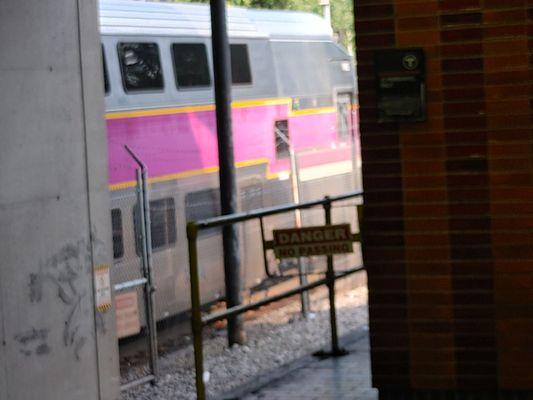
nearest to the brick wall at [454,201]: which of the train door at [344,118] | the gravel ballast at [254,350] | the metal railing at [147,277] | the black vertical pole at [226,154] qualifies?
the gravel ballast at [254,350]

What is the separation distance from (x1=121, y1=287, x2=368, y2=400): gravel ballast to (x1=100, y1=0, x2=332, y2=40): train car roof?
147 inches

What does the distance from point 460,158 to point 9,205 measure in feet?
9.84

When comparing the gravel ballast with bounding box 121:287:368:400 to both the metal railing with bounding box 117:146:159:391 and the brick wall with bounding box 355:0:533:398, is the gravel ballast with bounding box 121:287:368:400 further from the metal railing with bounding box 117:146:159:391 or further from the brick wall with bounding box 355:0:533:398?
the brick wall with bounding box 355:0:533:398

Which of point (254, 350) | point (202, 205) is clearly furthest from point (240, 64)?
point (254, 350)

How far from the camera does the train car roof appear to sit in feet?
43.5

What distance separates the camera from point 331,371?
7.30 m

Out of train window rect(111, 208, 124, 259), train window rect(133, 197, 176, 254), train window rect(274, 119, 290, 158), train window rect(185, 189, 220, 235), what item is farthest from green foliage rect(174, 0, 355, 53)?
train window rect(111, 208, 124, 259)

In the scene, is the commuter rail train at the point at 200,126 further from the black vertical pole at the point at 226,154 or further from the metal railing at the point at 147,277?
the metal railing at the point at 147,277

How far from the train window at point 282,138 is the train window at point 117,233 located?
13.6 feet

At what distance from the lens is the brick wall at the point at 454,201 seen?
16.3ft

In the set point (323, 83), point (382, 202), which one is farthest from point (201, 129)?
point (382, 202)

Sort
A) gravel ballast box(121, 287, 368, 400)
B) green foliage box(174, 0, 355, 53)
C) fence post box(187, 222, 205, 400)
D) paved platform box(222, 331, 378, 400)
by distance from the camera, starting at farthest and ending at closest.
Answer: green foliage box(174, 0, 355, 53)
gravel ballast box(121, 287, 368, 400)
paved platform box(222, 331, 378, 400)
fence post box(187, 222, 205, 400)

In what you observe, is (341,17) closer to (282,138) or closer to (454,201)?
(282,138)

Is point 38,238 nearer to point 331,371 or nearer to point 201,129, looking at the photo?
point 331,371
